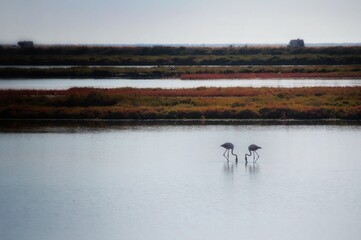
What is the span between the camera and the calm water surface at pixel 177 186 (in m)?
10.1

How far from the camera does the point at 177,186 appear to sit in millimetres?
12688

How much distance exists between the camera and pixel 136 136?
63.4 feet

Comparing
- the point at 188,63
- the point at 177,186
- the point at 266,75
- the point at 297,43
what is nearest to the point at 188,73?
the point at 266,75

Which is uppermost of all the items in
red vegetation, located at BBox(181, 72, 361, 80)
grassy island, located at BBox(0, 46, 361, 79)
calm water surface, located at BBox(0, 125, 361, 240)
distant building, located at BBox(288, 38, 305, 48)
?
distant building, located at BBox(288, 38, 305, 48)

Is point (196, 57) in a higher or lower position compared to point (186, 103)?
higher

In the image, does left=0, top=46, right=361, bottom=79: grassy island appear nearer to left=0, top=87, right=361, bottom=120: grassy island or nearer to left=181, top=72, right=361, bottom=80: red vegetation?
left=181, top=72, right=361, bottom=80: red vegetation

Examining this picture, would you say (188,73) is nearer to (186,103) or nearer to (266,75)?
(266,75)

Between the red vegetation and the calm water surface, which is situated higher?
the red vegetation

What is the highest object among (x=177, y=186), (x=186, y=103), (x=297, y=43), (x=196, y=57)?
(x=297, y=43)

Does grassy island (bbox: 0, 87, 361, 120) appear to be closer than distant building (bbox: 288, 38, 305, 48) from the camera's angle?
Yes

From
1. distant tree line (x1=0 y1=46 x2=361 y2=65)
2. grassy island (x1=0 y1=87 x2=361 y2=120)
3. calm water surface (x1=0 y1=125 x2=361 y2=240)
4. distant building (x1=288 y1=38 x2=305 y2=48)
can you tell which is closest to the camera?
calm water surface (x1=0 y1=125 x2=361 y2=240)

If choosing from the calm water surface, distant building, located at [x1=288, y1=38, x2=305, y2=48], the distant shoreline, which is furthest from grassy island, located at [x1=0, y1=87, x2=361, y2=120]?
distant building, located at [x1=288, y1=38, x2=305, y2=48]

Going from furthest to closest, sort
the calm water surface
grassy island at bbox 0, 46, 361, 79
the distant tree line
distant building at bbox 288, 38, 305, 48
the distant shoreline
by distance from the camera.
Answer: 1. distant building at bbox 288, 38, 305, 48
2. the distant tree line
3. grassy island at bbox 0, 46, 361, 79
4. the distant shoreline
5. the calm water surface

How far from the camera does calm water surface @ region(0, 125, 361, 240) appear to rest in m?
10.1
